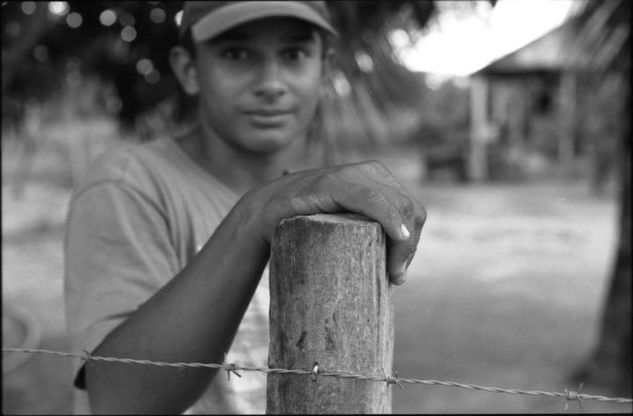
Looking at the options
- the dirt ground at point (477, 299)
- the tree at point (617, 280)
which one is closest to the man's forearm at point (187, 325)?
the dirt ground at point (477, 299)

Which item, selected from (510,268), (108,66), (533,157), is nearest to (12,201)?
(510,268)

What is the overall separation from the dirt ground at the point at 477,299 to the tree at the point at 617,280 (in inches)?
5.7

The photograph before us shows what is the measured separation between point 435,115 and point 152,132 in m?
15.2

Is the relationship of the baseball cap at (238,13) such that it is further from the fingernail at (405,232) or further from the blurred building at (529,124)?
the blurred building at (529,124)

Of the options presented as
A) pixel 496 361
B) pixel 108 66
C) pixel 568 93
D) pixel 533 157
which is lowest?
pixel 496 361

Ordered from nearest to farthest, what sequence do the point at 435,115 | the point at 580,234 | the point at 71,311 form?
the point at 71,311
the point at 580,234
the point at 435,115

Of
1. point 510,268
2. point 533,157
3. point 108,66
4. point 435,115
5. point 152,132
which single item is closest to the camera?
point 108,66

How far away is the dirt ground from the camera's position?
4.45 metres

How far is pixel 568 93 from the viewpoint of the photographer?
16.9 metres

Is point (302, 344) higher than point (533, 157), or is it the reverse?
point (533, 157)

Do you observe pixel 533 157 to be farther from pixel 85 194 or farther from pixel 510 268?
pixel 85 194

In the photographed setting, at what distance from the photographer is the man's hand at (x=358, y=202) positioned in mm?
983

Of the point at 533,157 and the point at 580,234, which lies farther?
the point at 533,157

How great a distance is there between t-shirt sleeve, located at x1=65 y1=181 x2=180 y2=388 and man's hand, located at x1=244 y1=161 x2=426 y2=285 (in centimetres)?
32
